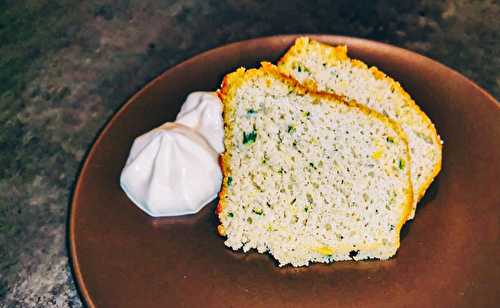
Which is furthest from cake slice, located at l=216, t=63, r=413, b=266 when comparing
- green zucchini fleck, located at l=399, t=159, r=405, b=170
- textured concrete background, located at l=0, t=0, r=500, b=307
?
textured concrete background, located at l=0, t=0, r=500, b=307

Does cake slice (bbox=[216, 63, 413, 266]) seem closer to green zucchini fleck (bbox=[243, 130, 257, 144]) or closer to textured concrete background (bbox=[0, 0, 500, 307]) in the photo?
green zucchini fleck (bbox=[243, 130, 257, 144])

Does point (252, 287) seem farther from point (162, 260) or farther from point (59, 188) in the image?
point (59, 188)

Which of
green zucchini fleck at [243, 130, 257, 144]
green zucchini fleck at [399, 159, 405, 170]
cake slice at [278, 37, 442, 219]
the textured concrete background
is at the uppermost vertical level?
cake slice at [278, 37, 442, 219]

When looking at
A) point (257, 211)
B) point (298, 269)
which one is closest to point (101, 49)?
point (257, 211)

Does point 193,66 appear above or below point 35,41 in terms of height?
above

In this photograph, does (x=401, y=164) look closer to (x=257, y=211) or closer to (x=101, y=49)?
(x=257, y=211)

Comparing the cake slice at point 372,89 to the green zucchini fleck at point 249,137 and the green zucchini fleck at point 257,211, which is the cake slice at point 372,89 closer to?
the green zucchini fleck at point 249,137

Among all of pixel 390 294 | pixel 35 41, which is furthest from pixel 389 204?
pixel 35 41
